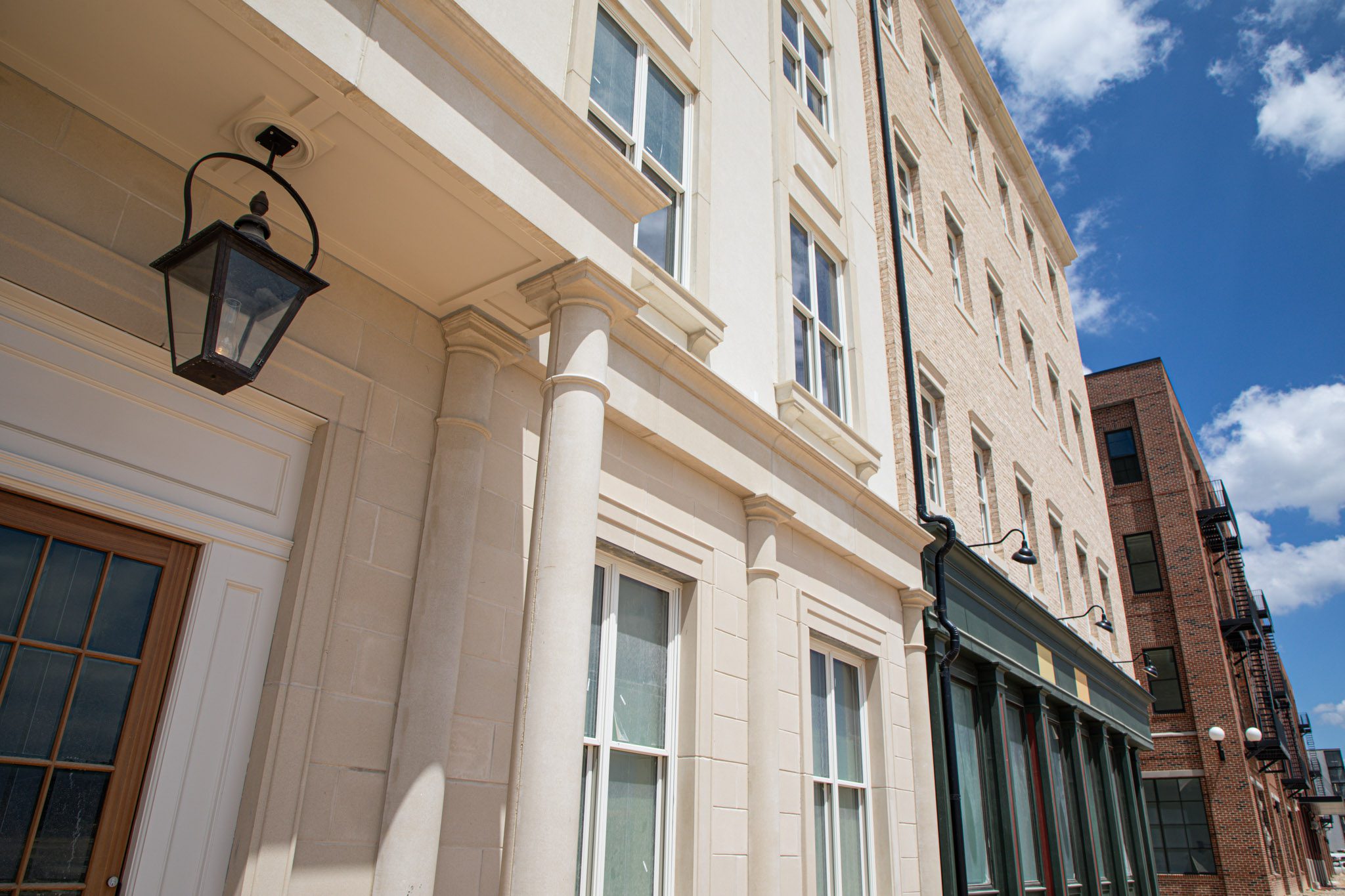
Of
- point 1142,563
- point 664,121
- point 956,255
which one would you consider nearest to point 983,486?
point 956,255

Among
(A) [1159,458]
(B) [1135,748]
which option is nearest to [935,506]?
(B) [1135,748]

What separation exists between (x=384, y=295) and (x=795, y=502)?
14.7 feet

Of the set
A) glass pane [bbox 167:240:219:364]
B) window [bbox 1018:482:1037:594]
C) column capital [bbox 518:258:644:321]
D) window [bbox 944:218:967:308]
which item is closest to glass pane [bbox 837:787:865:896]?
column capital [bbox 518:258:644:321]

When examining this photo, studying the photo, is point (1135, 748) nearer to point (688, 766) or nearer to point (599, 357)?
point (688, 766)

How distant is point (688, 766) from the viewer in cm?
648

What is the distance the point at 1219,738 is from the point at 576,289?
2928 cm

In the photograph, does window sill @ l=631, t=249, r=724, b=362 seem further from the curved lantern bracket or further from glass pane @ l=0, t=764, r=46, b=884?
glass pane @ l=0, t=764, r=46, b=884

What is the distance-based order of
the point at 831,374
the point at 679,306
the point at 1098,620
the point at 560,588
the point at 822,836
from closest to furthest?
the point at 560,588
the point at 679,306
the point at 822,836
the point at 831,374
the point at 1098,620

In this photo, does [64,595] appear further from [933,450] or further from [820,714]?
[933,450]

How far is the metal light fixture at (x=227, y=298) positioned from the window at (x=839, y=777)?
6165 mm

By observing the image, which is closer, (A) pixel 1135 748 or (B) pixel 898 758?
(B) pixel 898 758

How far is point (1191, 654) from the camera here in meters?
32.2

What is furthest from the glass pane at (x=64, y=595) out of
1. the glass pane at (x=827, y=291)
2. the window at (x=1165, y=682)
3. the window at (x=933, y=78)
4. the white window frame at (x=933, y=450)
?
the window at (x=1165, y=682)

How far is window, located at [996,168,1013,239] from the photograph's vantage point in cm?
2075
